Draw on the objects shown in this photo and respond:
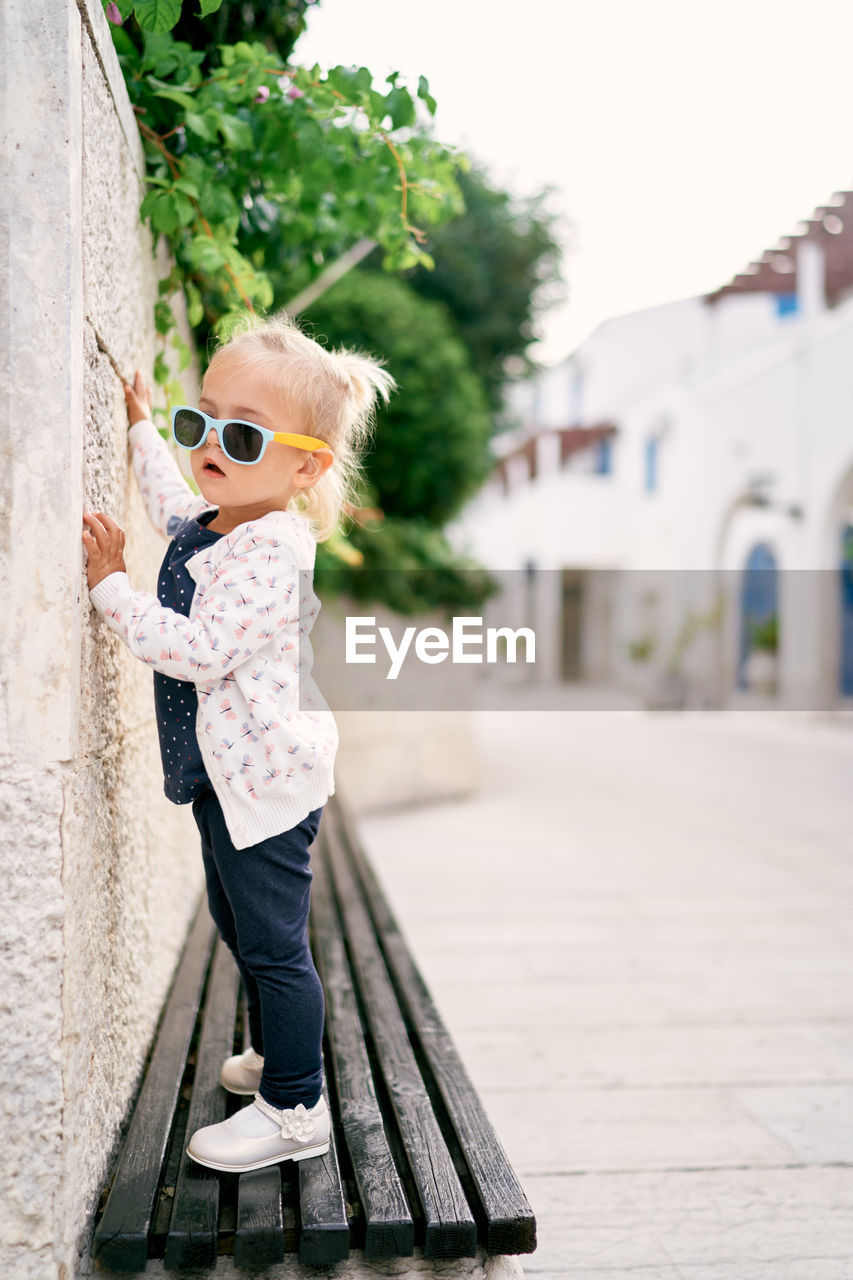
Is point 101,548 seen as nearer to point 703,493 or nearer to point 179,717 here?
point 179,717

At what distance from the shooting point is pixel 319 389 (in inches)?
64.5

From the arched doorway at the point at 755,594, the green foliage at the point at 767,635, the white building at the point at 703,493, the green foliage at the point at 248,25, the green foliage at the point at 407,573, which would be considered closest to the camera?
the green foliage at the point at 248,25

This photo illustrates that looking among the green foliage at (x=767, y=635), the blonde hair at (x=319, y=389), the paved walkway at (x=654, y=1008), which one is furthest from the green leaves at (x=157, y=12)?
the green foliage at (x=767, y=635)

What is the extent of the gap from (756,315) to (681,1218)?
1660 centimetres

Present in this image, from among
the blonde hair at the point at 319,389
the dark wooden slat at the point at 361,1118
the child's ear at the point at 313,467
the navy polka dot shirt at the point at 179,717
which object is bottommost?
the dark wooden slat at the point at 361,1118

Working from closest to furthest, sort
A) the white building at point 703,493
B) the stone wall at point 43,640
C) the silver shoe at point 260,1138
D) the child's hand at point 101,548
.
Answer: the stone wall at point 43,640 < the child's hand at point 101,548 < the silver shoe at point 260,1138 < the white building at point 703,493

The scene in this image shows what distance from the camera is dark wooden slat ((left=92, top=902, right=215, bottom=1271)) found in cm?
133

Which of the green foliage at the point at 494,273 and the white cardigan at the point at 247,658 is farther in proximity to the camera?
the green foliage at the point at 494,273

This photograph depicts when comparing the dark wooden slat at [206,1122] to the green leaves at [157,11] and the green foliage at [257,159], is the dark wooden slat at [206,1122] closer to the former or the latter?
the green foliage at [257,159]

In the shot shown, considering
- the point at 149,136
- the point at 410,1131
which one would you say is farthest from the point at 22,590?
the point at 149,136

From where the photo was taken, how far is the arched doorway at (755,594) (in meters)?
16.5

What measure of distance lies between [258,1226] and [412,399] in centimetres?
650

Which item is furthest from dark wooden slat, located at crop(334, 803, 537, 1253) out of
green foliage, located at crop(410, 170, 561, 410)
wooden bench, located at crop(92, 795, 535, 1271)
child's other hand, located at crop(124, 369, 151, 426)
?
green foliage, located at crop(410, 170, 561, 410)

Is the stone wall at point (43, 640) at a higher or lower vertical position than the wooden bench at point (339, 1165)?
higher
